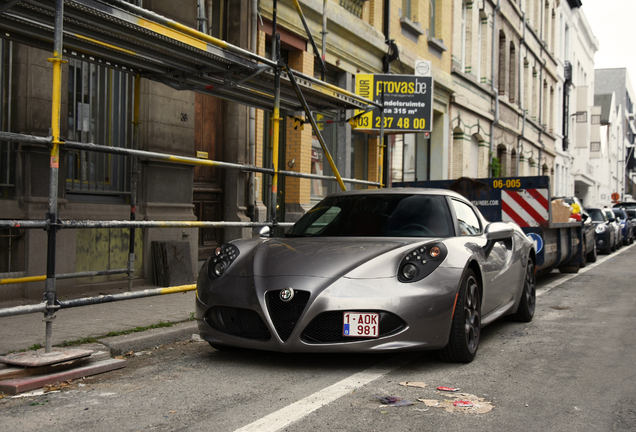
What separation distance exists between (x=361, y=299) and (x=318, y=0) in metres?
10.6

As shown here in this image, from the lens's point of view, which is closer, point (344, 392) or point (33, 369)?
point (344, 392)

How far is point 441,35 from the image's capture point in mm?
22094

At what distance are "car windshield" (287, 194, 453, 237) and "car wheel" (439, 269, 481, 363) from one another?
1.91 feet

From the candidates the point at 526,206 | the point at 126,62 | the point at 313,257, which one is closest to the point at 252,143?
the point at 526,206

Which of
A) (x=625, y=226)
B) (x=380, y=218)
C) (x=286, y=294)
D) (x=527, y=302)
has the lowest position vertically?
(x=527, y=302)

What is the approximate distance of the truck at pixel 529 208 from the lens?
11.0 meters

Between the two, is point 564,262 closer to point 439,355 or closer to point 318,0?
point 318,0

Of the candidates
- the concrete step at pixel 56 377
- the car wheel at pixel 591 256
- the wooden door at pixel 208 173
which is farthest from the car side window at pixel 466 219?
the car wheel at pixel 591 256

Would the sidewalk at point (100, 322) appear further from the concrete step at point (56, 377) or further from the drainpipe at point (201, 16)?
the drainpipe at point (201, 16)

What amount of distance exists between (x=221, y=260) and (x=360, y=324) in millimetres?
1378

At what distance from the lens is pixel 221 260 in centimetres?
553

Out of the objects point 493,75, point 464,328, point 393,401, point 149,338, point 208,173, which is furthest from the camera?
point 493,75

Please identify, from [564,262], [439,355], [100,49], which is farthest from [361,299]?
[564,262]

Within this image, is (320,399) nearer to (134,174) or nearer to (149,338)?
(149,338)
